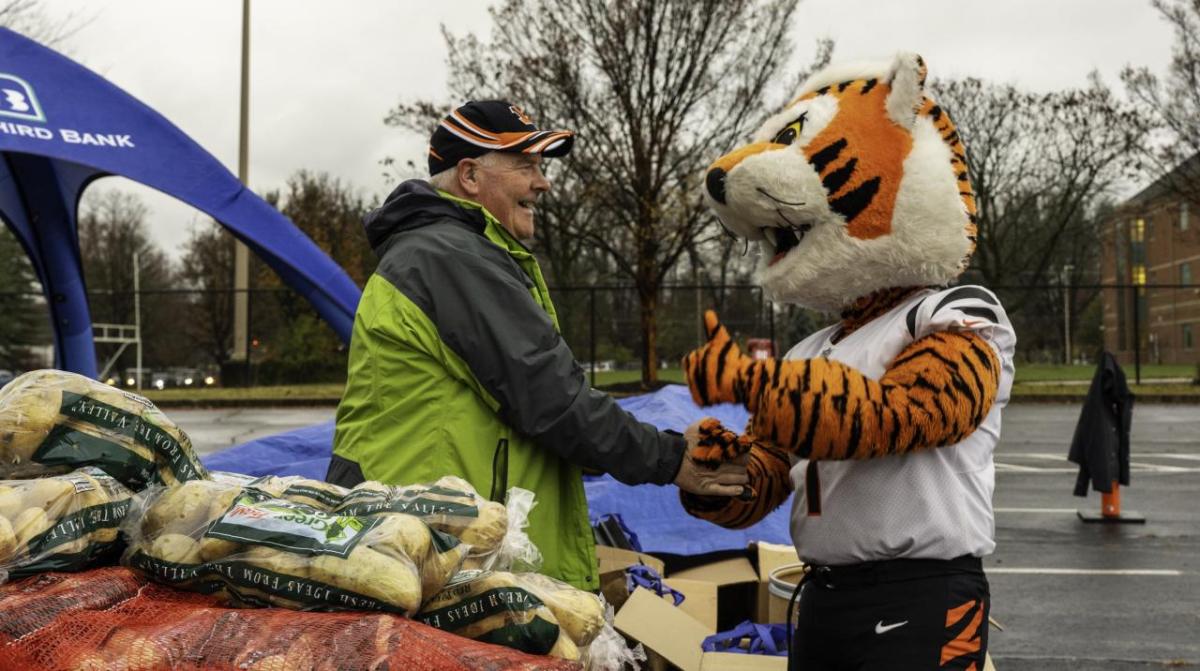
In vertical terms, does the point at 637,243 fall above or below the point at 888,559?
above

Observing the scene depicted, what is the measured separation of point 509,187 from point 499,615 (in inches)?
61.9

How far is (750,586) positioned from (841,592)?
8.52 feet

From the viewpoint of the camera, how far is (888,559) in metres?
2.07

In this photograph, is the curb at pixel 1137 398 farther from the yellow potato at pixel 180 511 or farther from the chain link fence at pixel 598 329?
the yellow potato at pixel 180 511

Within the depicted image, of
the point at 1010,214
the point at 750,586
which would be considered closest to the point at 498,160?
the point at 750,586

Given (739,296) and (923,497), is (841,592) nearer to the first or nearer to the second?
(923,497)

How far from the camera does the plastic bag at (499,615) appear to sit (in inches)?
61.7

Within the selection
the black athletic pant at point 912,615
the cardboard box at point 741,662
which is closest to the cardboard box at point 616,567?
the cardboard box at point 741,662

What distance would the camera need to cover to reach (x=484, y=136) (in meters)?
2.86

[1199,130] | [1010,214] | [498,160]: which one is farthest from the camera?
[1010,214]

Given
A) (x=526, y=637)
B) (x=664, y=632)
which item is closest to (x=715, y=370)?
(x=526, y=637)

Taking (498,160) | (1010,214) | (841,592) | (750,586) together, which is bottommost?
(750,586)

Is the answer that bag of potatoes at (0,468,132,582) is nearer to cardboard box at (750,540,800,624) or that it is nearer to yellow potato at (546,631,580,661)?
yellow potato at (546,631,580,661)

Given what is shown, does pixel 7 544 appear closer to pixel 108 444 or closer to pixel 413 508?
pixel 108 444
